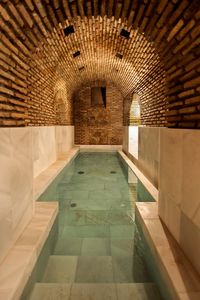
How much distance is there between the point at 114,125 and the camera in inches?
631

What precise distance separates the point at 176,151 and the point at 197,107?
0.59m

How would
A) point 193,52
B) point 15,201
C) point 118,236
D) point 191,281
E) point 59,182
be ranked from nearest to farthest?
1. point 191,281
2. point 193,52
3. point 15,201
4. point 118,236
5. point 59,182

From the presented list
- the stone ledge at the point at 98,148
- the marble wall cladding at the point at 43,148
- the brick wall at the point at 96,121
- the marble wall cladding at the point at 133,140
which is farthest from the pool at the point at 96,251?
the brick wall at the point at 96,121

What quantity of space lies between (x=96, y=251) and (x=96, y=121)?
13440 millimetres

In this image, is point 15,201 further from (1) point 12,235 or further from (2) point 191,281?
(2) point 191,281

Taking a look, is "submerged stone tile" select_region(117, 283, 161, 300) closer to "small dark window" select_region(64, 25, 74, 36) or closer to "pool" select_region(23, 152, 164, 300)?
"pool" select_region(23, 152, 164, 300)

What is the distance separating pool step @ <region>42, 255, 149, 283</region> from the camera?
8.13ft

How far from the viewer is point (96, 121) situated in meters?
16.1

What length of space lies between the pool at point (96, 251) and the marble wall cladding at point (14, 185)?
0.52 metres

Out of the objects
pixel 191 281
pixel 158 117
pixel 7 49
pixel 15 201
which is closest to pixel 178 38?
pixel 7 49

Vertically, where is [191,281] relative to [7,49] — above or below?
below

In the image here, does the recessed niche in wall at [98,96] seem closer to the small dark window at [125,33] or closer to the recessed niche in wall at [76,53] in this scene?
the recessed niche in wall at [76,53]

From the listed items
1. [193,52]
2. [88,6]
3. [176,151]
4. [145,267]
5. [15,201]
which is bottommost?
[145,267]

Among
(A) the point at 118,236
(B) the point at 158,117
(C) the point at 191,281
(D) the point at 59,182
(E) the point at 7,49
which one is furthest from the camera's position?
(D) the point at 59,182
